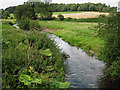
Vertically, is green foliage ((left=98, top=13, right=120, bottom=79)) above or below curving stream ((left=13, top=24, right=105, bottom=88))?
above

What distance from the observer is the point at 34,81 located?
776 centimetres

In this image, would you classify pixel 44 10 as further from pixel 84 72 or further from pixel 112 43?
pixel 112 43

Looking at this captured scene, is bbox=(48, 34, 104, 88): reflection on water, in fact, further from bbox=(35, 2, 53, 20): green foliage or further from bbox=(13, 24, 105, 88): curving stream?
bbox=(35, 2, 53, 20): green foliage

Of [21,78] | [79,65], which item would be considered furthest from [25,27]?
[21,78]

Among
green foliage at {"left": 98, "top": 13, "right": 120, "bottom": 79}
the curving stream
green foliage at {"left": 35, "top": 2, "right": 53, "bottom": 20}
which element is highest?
green foliage at {"left": 35, "top": 2, "right": 53, "bottom": 20}

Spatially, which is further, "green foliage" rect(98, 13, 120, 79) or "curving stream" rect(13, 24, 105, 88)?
"green foliage" rect(98, 13, 120, 79)

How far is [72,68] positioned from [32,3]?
59.2 metres

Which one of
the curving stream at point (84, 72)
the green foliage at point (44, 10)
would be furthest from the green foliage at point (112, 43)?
the green foliage at point (44, 10)

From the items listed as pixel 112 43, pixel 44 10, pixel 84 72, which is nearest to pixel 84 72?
pixel 84 72

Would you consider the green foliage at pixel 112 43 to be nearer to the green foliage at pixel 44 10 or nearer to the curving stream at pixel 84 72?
the curving stream at pixel 84 72

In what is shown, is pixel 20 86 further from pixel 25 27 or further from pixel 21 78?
pixel 25 27

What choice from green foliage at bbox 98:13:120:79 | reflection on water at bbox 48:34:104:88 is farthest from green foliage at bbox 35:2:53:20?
green foliage at bbox 98:13:120:79

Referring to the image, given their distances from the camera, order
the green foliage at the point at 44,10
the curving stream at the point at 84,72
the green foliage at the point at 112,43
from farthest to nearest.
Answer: the green foliage at the point at 44,10 < the green foliage at the point at 112,43 < the curving stream at the point at 84,72

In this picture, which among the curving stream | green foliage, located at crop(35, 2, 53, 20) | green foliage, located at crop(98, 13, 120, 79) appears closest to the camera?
the curving stream
